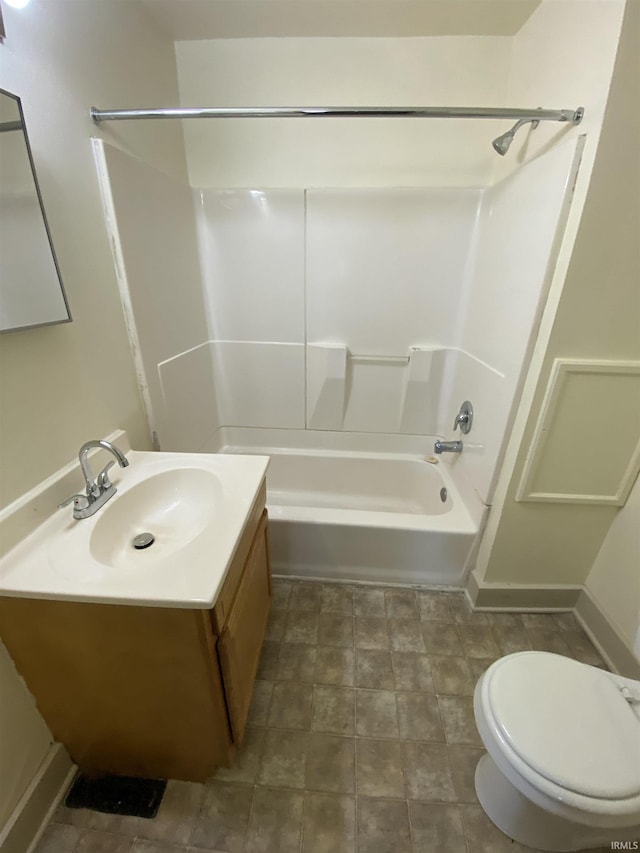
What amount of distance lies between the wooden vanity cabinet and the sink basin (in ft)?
0.52

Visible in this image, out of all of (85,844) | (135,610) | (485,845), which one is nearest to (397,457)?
(485,845)

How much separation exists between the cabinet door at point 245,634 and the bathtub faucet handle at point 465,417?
107cm

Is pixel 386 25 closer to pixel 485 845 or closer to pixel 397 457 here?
pixel 397 457

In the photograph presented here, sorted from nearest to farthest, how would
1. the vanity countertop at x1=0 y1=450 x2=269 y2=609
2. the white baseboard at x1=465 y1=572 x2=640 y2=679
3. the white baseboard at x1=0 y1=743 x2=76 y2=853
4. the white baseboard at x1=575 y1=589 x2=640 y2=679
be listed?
the vanity countertop at x1=0 y1=450 x2=269 y2=609 → the white baseboard at x1=0 y1=743 x2=76 y2=853 → the white baseboard at x1=575 y1=589 x2=640 y2=679 → the white baseboard at x1=465 y1=572 x2=640 y2=679

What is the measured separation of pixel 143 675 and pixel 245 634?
0.28m

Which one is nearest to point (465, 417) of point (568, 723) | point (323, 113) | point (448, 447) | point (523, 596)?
point (448, 447)

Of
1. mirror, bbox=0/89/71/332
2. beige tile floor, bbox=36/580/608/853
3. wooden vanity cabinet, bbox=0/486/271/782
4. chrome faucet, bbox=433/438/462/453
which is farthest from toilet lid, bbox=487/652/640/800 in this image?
mirror, bbox=0/89/71/332

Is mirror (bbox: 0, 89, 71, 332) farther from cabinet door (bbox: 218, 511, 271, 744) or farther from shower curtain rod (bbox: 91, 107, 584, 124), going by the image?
cabinet door (bbox: 218, 511, 271, 744)

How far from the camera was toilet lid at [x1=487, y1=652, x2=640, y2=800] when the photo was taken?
75cm

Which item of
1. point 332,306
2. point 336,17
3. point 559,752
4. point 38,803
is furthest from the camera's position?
point 332,306

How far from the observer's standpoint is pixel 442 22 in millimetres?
1399

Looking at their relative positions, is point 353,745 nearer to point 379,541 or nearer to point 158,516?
point 379,541

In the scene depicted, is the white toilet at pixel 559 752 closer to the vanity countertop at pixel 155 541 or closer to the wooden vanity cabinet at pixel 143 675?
the wooden vanity cabinet at pixel 143 675

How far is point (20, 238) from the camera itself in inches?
31.2
